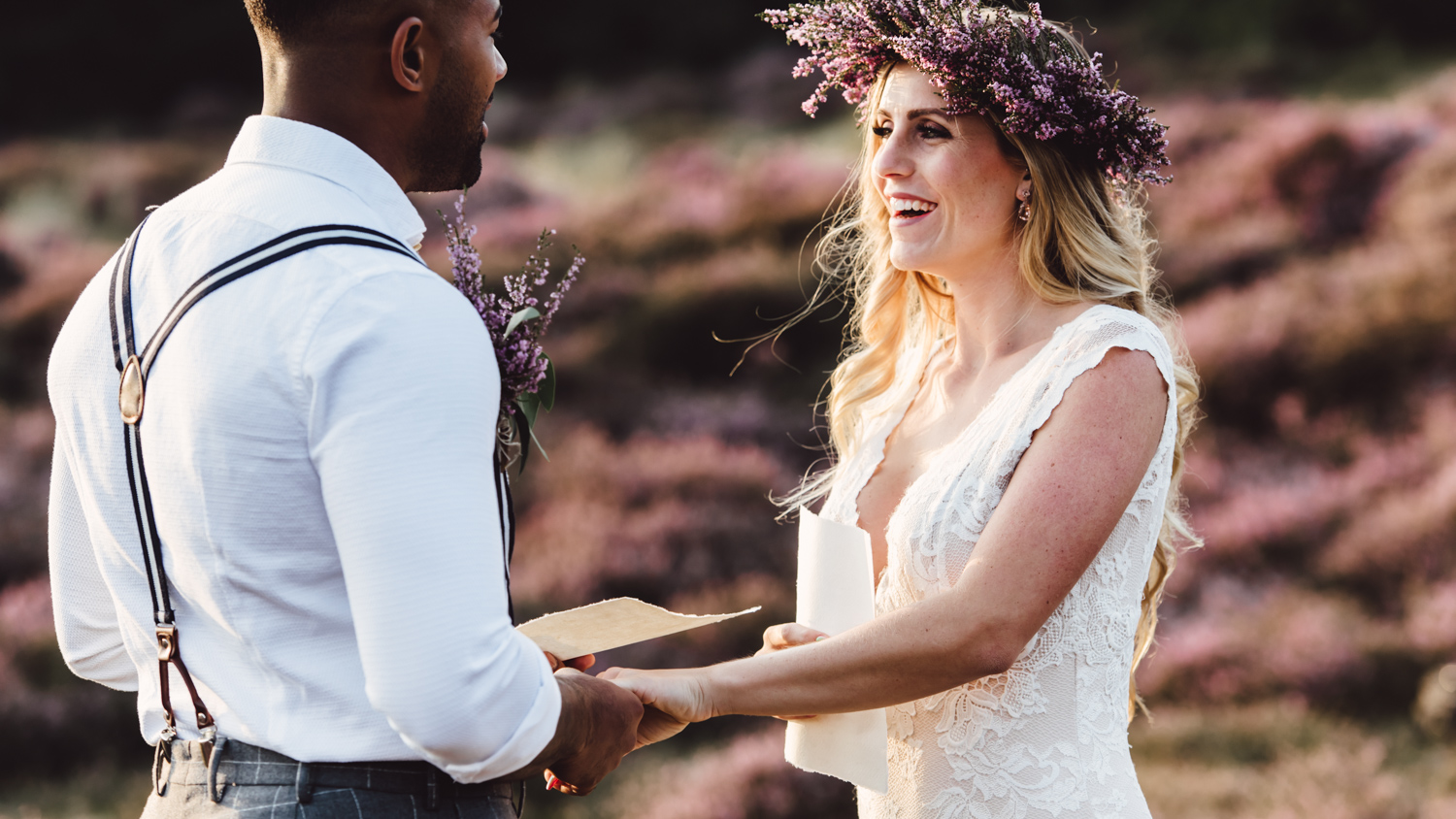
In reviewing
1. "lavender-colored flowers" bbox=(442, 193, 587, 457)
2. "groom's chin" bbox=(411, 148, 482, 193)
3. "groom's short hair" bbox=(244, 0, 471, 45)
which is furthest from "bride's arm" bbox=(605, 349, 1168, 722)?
"groom's short hair" bbox=(244, 0, 471, 45)

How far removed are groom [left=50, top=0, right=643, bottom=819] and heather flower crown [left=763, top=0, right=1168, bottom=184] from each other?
1.03 m

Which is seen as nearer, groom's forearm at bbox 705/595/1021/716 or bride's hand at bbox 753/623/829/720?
groom's forearm at bbox 705/595/1021/716

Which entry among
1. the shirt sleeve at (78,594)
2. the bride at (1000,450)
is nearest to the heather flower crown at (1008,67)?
the bride at (1000,450)

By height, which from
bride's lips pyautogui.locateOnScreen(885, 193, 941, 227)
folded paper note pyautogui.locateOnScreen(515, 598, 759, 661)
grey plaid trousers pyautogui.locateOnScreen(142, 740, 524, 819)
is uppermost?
bride's lips pyautogui.locateOnScreen(885, 193, 941, 227)

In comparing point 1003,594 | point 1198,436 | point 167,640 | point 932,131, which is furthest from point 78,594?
point 1198,436

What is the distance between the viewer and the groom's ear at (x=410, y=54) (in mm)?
1523

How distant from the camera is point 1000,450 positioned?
2135 mm

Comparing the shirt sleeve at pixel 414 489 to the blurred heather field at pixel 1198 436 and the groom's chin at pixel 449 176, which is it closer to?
the groom's chin at pixel 449 176

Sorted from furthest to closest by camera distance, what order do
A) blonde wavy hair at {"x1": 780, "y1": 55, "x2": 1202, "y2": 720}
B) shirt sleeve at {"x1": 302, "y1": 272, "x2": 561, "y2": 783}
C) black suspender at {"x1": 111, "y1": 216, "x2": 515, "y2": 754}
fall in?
blonde wavy hair at {"x1": 780, "y1": 55, "x2": 1202, "y2": 720} < black suspender at {"x1": 111, "y1": 216, "x2": 515, "y2": 754} < shirt sleeve at {"x1": 302, "y1": 272, "x2": 561, "y2": 783}

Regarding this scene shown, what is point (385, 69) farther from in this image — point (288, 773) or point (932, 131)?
point (932, 131)

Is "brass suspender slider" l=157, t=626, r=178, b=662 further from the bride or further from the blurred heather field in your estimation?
the blurred heather field

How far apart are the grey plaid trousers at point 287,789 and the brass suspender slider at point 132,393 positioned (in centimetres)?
43

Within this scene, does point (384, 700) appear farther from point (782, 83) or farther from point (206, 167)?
point (782, 83)

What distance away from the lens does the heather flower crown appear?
2289mm
